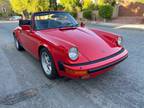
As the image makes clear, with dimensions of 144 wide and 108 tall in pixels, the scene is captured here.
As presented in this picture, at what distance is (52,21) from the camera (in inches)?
183

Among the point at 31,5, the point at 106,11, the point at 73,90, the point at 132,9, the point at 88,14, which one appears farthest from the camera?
the point at 31,5

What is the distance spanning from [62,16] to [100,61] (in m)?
2.19

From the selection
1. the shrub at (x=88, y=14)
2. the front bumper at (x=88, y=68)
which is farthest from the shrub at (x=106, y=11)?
the front bumper at (x=88, y=68)

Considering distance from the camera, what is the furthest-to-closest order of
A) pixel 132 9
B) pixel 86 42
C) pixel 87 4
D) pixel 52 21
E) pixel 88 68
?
pixel 87 4
pixel 132 9
pixel 52 21
pixel 86 42
pixel 88 68

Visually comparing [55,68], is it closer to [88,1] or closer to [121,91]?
[121,91]

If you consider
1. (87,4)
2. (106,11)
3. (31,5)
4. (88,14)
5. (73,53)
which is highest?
(31,5)

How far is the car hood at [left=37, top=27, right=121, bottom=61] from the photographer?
10.9 feet

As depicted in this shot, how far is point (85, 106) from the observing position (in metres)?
2.84

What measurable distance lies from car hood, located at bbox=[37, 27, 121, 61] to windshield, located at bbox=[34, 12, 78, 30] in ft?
1.27

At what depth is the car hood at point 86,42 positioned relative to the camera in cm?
332

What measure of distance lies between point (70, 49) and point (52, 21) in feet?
5.78

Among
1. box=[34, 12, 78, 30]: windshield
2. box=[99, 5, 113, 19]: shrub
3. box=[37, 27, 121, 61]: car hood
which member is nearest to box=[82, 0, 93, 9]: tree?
box=[99, 5, 113, 19]: shrub

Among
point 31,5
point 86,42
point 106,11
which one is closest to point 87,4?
point 106,11

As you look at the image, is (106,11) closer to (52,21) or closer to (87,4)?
(87,4)
